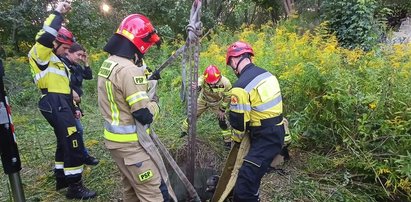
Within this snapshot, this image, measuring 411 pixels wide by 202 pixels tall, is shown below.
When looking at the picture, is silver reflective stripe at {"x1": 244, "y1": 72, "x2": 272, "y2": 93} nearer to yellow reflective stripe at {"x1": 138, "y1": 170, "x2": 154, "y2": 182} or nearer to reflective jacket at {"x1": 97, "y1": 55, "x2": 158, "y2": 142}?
reflective jacket at {"x1": 97, "y1": 55, "x2": 158, "y2": 142}

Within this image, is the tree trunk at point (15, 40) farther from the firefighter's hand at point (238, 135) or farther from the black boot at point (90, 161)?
the firefighter's hand at point (238, 135)

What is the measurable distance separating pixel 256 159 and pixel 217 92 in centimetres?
207

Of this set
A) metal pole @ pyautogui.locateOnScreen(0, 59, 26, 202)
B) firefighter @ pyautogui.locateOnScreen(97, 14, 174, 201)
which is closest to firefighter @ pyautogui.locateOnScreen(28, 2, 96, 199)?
firefighter @ pyautogui.locateOnScreen(97, 14, 174, 201)

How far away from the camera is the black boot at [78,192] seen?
3.58 m

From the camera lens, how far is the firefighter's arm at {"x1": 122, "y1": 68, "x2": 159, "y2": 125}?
2416 millimetres

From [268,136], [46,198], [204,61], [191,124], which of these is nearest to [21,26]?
[204,61]

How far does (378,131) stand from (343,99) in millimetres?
535

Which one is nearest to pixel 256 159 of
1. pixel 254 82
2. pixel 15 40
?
pixel 254 82

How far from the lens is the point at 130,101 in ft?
8.00

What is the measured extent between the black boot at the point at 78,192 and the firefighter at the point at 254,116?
5.43 feet

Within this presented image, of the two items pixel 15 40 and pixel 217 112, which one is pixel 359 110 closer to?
pixel 217 112

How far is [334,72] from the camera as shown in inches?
164

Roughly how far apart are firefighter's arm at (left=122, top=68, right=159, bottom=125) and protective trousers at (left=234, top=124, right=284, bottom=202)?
116 centimetres

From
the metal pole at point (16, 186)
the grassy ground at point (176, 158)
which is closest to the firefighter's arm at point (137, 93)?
the metal pole at point (16, 186)
